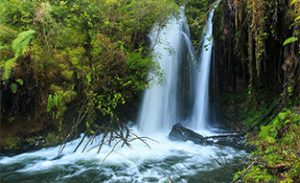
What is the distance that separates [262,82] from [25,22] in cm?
580

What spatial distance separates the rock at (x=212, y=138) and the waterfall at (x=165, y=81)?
118 cm

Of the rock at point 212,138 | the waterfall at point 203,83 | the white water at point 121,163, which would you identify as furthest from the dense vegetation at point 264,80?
the white water at point 121,163

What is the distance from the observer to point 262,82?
7.65m

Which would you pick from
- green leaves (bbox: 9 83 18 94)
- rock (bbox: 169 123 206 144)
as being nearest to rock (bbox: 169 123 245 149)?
rock (bbox: 169 123 206 144)

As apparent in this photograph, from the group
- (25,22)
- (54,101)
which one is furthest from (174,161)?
(25,22)

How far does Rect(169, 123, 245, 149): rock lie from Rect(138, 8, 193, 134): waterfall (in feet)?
3.86

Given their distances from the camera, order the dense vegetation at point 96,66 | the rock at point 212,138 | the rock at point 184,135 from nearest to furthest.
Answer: the dense vegetation at point 96,66
the rock at point 212,138
the rock at point 184,135

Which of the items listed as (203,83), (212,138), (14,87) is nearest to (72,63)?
(14,87)

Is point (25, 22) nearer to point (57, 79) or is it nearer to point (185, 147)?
point (57, 79)

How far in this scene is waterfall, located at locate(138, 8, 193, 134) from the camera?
9.39m

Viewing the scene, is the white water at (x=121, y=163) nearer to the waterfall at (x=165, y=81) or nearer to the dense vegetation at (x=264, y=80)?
the dense vegetation at (x=264, y=80)

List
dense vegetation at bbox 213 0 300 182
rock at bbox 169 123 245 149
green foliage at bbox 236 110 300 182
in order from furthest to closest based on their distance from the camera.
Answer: rock at bbox 169 123 245 149
dense vegetation at bbox 213 0 300 182
green foliage at bbox 236 110 300 182

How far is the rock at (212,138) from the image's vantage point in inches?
293

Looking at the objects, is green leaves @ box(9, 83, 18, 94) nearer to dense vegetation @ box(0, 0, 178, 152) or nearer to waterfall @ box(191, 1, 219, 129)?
dense vegetation @ box(0, 0, 178, 152)
